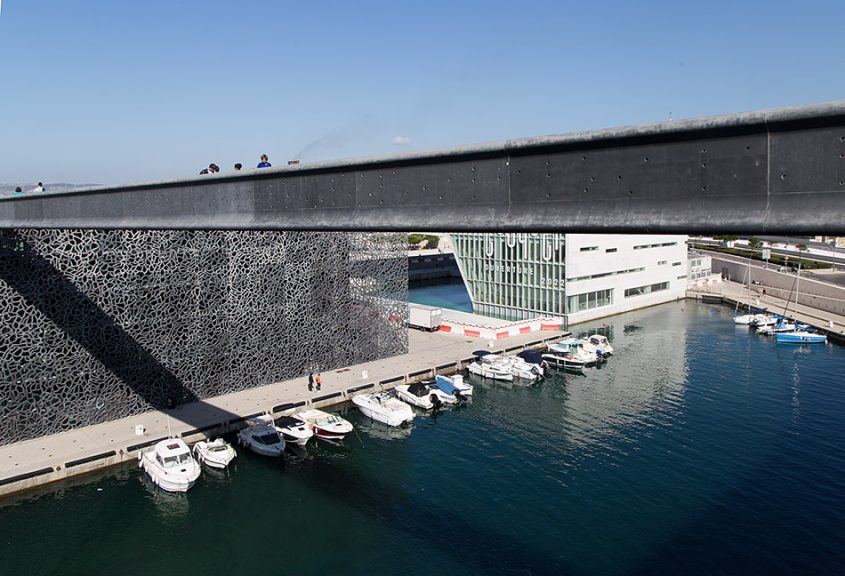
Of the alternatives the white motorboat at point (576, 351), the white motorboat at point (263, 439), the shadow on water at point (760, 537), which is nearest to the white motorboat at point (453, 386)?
the white motorboat at point (576, 351)

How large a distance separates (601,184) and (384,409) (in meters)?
Result: 20.7

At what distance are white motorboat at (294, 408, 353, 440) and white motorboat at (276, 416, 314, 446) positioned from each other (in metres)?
0.32

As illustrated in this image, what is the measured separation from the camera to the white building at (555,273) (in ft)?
144

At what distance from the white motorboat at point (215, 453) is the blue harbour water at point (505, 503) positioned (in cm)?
41

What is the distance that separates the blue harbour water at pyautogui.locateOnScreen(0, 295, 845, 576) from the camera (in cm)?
1652

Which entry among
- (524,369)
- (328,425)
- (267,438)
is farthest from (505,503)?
(524,369)

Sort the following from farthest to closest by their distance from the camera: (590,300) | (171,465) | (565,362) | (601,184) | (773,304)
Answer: (773,304)
(590,300)
(565,362)
(171,465)
(601,184)

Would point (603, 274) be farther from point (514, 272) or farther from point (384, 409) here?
point (384, 409)

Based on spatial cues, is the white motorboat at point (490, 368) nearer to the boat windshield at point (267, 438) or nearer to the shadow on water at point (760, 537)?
the boat windshield at point (267, 438)

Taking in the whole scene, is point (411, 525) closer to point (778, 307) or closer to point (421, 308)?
point (421, 308)

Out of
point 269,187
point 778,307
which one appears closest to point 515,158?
point 269,187

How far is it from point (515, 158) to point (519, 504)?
1435 cm

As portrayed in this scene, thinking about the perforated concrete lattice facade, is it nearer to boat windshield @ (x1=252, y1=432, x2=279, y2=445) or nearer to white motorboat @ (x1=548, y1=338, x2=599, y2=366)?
boat windshield @ (x1=252, y1=432, x2=279, y2=445)

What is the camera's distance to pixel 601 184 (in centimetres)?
651
